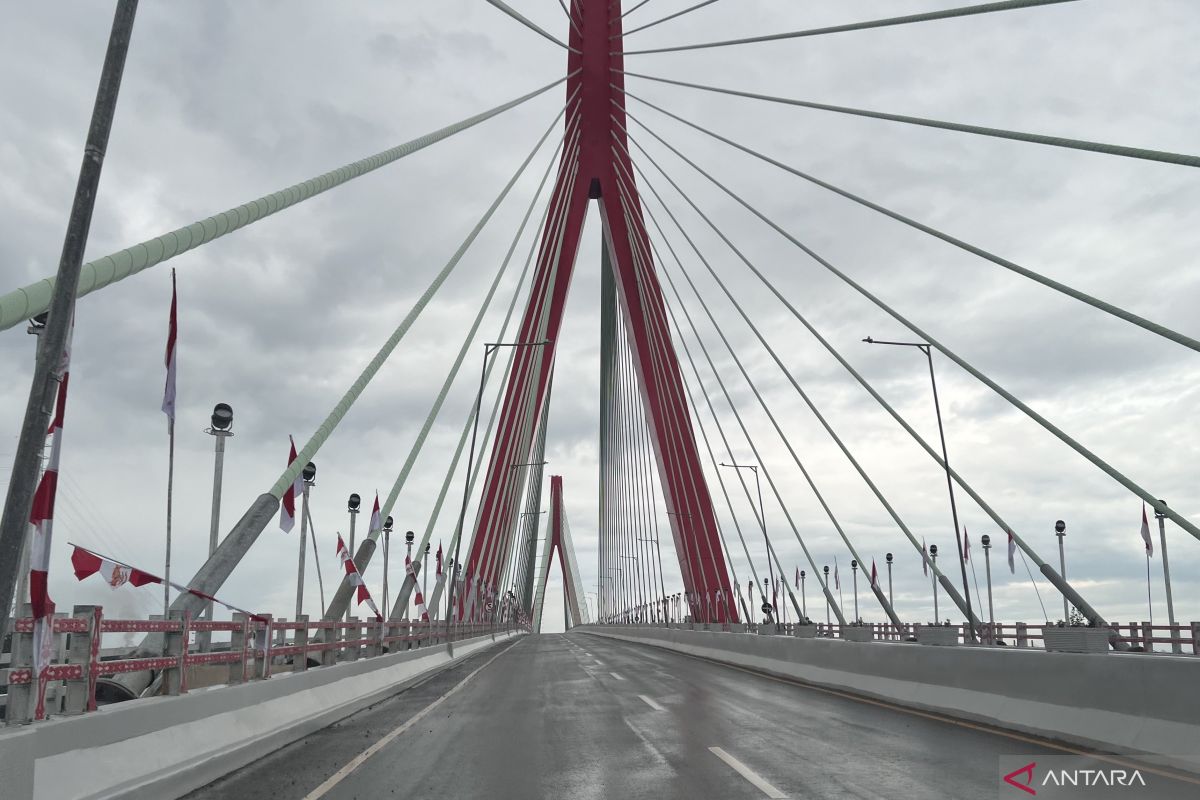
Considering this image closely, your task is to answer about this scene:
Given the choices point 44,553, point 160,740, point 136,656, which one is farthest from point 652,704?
point 44,553

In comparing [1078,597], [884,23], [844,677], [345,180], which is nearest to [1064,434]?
[1078,597]

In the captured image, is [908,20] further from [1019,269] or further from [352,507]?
[352,507]

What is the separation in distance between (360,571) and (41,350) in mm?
14090

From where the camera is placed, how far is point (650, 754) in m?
9.99

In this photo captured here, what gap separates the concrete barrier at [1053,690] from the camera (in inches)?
355

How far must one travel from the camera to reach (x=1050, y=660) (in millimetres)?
11055

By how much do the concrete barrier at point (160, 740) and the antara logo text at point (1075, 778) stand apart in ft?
22.6

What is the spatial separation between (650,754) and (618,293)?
92.3 feet

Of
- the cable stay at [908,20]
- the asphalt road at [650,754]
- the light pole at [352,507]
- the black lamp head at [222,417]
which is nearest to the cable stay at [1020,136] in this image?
the cable stay at [908,20]

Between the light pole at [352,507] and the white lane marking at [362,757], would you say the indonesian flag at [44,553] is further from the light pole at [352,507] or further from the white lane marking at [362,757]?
the light pole at [352,507]

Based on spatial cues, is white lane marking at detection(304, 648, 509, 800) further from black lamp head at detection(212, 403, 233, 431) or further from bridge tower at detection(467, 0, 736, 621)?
bridge tower at detection(467, 0, 736, 621)

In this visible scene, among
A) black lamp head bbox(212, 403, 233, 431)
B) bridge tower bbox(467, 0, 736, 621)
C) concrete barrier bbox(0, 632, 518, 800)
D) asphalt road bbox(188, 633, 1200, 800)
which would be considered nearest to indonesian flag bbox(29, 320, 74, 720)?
concrete barrier bbox(0, 632, 518, 800)

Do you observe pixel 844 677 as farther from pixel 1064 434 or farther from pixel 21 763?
pixel 21 763

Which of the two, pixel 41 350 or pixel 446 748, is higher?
pixel 41 350
